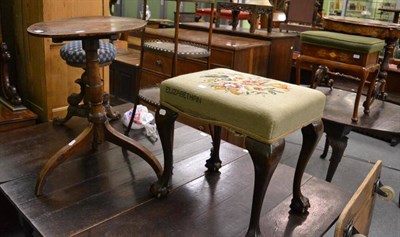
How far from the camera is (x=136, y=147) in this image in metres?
1.76

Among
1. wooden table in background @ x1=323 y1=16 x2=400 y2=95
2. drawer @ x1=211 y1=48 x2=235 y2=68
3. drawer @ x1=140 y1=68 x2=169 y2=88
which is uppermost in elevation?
wooden table in background @ x1=323 y1=16 x2=400 y2=95

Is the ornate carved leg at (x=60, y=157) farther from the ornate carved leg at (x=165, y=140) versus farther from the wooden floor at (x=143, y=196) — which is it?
the ornate carved leg at (x=165, y=140)

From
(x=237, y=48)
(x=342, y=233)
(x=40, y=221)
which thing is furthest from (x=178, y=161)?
(x=237, y=48)

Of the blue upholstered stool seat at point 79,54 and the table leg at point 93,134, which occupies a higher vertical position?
the blue upholstered stool seat at point 79,54

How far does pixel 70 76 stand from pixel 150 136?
2.57 ft

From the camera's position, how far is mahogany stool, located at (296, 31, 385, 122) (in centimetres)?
237

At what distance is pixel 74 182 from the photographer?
5.60ft

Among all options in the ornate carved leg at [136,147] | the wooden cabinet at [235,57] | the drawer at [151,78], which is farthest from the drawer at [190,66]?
the ornate carved leg at [136,147]

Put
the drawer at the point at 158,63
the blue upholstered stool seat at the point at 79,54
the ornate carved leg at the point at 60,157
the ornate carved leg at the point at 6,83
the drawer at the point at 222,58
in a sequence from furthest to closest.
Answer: the drawer at the point at 158,63, the drawer at the point at 222,58, the ornate carved leg at the point at 6,83, the blue upholstered stool seat at the point at 79,54, the ornate carved leg at the point at 60,157

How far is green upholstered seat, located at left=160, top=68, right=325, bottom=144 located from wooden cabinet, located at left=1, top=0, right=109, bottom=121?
1.26 m

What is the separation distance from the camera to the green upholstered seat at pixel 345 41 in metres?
2.35

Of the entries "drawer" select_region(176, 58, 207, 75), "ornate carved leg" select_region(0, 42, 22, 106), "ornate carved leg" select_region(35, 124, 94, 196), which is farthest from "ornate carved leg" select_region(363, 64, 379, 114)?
"ornate carved leg" select_region(0, 42, 22, 106)

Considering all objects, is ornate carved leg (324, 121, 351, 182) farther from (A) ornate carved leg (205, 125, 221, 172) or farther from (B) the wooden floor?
(A) ornate carved leg (205, 125, 221, 172)

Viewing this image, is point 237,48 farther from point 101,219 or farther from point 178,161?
point 101,219
